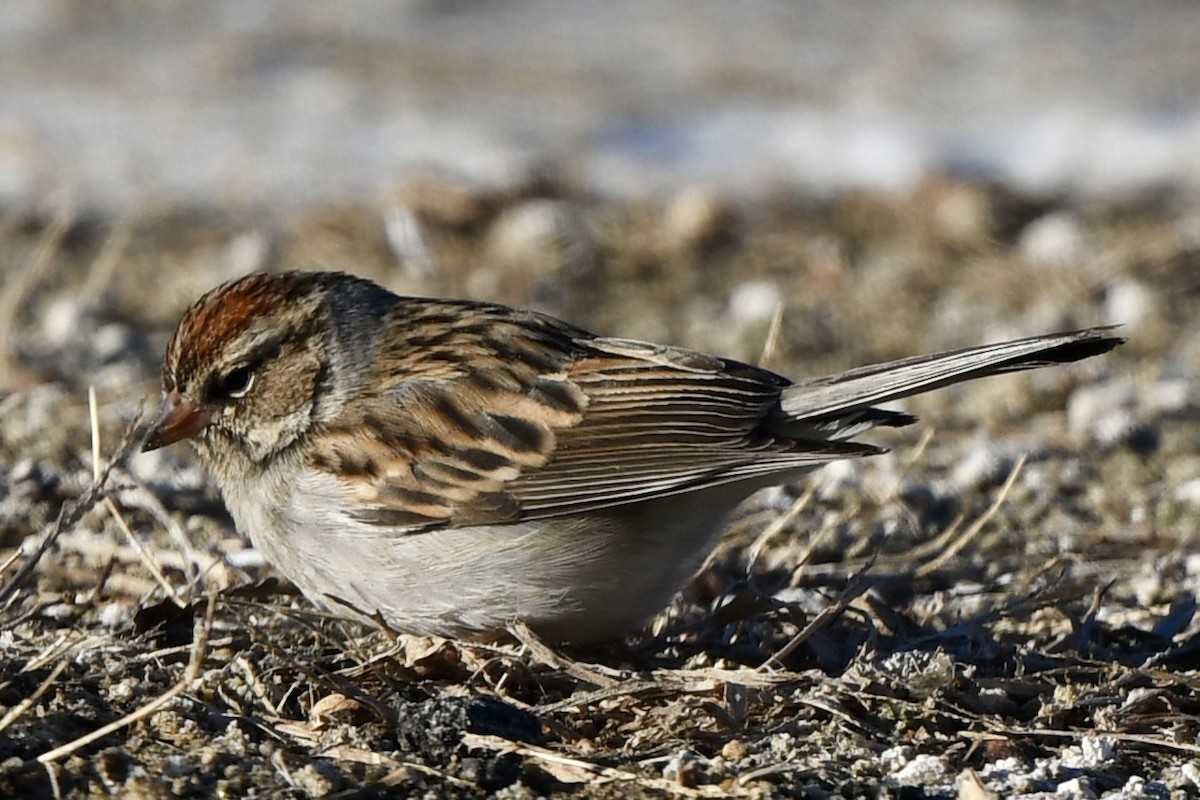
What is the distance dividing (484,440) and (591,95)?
23.1 feet

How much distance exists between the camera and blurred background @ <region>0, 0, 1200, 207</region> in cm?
916

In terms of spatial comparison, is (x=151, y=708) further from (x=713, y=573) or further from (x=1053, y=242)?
(x=1053, y=242)

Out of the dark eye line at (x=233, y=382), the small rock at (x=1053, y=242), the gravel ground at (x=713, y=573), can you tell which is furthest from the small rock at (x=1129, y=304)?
the dark eye line at (x=233, y=382)

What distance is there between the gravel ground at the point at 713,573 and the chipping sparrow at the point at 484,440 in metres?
0.15

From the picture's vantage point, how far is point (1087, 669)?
396cm

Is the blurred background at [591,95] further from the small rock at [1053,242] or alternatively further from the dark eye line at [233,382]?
the dark eye line at [233,382]

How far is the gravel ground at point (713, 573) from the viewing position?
11.4ft

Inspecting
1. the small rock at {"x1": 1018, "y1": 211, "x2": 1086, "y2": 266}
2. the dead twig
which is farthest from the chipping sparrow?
the small rock at {"x1": 1018, "y1": 211, "x2": 1086, "y2": 266}

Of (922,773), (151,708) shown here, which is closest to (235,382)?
(151,708)

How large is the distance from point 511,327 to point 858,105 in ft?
21.3

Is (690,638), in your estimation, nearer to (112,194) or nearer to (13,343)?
(13,343)

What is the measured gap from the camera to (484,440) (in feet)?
13.4

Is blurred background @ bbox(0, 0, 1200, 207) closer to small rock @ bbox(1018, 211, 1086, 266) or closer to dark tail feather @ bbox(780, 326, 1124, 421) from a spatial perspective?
small rock @ bbox(1018, 211, 1086, 266)

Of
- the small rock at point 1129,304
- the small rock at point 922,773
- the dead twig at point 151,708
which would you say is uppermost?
the dead twig at point 151,708
